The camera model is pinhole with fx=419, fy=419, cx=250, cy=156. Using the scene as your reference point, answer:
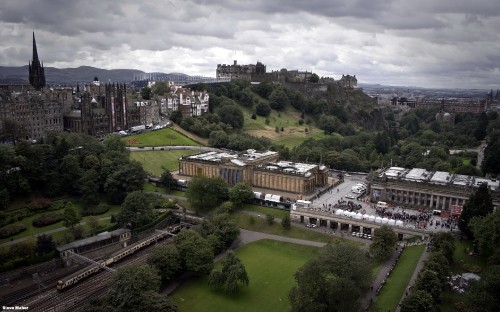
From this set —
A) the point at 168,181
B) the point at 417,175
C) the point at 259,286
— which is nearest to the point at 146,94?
the point at 168,181

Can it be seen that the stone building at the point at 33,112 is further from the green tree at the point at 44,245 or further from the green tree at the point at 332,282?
the green tree at the point at 332,282

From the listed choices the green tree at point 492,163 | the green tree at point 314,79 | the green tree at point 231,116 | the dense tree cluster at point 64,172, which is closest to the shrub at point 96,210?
the dense tree cluster at point 64,172

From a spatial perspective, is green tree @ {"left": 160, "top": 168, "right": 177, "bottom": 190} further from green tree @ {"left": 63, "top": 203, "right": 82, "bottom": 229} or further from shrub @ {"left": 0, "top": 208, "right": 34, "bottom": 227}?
shrub @ {"left": 0, "top": 208, "right": 34, "bottom": 227}

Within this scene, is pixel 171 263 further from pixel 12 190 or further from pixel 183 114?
pixel 183 114

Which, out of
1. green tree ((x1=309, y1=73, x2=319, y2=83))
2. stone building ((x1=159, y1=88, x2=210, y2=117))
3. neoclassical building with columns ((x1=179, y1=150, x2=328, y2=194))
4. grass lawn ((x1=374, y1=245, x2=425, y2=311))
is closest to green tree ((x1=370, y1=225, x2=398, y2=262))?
grass lawn ((x1=374, y1=245, x2=425, y2=311))

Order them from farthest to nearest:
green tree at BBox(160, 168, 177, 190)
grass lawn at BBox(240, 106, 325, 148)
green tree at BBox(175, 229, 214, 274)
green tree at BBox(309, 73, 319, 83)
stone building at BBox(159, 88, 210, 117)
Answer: green tree at BBox(309, 73, 319, 83) → stone building at BBox(159, 88, 210, 117) → grass lawn at BBox(240, 106, 325, 148) → green tree at BBox(160, 168, 177, 190) → green tree at BBox(175, 229, 214, 274)
